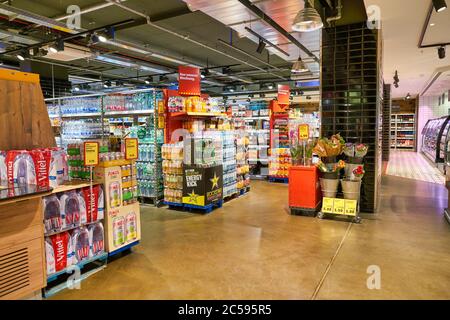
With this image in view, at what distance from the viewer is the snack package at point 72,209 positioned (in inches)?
130

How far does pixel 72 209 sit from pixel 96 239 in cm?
49

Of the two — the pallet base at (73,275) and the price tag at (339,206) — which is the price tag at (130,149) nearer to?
the pallet base at (73,275)

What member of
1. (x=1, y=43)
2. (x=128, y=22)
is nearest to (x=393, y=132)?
(x=128, y=22)

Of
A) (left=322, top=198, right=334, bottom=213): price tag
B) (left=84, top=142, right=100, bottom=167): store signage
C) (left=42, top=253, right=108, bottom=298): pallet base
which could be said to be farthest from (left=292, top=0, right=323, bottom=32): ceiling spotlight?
(left=42, top=253, right=108, bottom=298): pallet base

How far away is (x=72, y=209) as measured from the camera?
3391 mm

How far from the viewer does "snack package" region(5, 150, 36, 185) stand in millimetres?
2955

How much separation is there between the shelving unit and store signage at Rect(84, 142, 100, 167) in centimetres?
2346

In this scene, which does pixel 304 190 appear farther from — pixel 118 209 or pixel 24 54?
pixel 24 54

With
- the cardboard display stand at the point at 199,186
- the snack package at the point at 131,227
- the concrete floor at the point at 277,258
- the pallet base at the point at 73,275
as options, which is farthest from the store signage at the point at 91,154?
the cardboard display stand at the point at 199,186

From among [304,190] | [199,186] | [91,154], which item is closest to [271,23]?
[304,190]

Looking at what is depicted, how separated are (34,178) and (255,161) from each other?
8.53m

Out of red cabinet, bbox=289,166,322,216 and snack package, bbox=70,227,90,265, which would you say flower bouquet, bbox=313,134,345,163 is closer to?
red cabinet, bbox=289,166,322,216

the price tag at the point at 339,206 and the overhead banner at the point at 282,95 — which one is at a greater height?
the overhead banner at the point at 282,95

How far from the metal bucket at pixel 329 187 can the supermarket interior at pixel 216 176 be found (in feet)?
0.08
